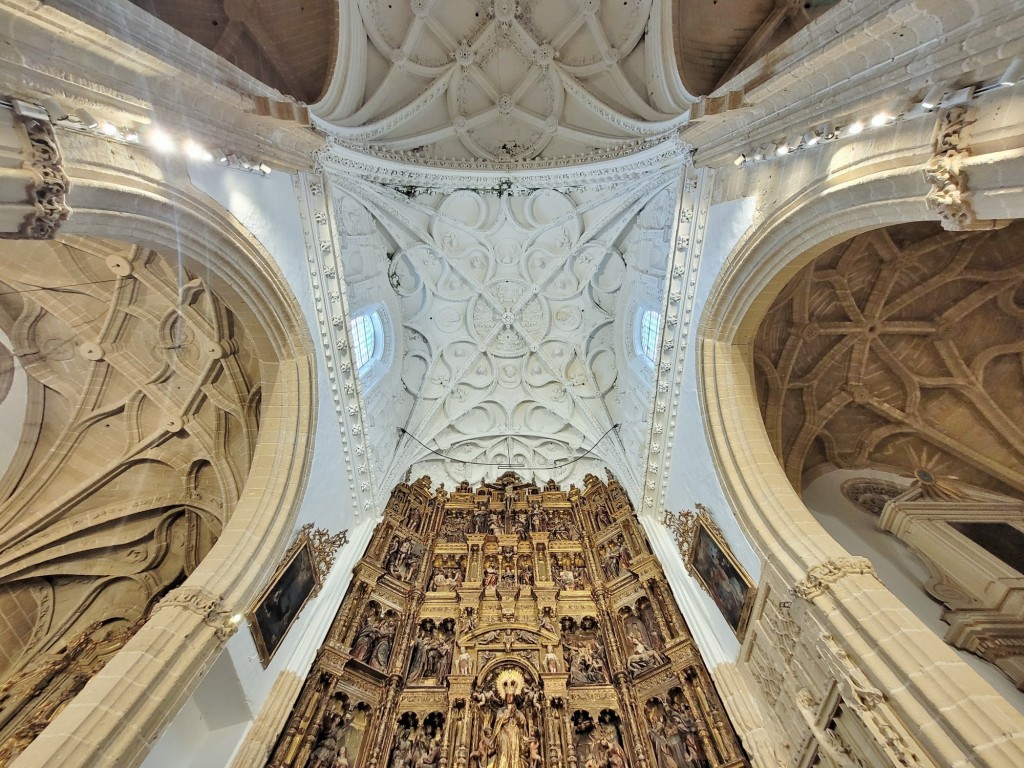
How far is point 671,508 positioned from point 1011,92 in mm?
8885

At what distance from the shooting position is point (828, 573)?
571cm

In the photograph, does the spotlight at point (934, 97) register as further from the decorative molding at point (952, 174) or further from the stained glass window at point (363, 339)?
the stained glass window at point (363, 339)

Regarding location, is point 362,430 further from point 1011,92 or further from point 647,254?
point 1011,92

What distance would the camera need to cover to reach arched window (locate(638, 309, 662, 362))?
12.8 metres

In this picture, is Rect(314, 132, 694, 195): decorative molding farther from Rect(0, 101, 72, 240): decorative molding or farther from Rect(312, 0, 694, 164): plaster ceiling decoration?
Rect(0, 101, 72, 240): decorative molding

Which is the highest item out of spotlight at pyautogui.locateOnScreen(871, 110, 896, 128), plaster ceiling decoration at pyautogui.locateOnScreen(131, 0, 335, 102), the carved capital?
plaster ceiling decoration at pyautogui.locateOnScreen(131, 0, 335, 102)

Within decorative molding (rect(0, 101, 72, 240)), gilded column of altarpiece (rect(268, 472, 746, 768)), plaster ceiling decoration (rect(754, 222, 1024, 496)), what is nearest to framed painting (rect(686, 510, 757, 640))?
gilded column of altarpiece (rect(268, 472, 746, 768))

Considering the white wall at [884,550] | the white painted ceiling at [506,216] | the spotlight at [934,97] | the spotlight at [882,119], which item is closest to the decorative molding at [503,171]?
the white painted ceiling at [506,216]

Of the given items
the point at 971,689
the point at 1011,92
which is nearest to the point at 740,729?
the point at 971,689

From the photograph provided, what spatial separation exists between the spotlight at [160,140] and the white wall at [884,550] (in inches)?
483

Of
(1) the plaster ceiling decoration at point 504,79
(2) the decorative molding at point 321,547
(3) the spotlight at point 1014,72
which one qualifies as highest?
(1) the plaster ceiling decoration at point 504,79

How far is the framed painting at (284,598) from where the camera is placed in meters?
6.91

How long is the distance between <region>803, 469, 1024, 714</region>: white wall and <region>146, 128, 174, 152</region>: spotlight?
12260 millimetres

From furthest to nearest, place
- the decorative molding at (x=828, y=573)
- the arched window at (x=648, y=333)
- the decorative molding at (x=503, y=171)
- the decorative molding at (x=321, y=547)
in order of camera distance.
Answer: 1. the arched window at (x=648, y=333)
2. the decorative molding at (x=503, y=171)
3. the decorative molding at (x=321, y=547)
4. the decorative molding at (x=828, y=573)
